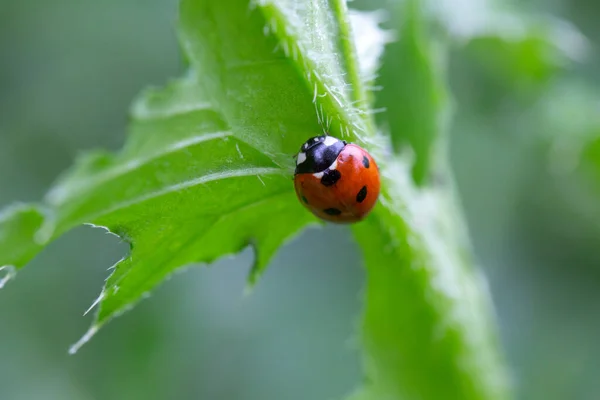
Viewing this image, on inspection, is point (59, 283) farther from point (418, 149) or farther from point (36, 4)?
point (418, 149)

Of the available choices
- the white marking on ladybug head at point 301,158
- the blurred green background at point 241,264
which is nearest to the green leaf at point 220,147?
the white marking on ladybug head at point 301,158

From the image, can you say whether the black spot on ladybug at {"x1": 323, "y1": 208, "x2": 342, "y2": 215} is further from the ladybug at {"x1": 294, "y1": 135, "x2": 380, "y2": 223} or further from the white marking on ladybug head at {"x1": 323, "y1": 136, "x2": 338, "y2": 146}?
the white marking on ladybug head at {"x1": 323, "y1": 136, "x2": 338, "y2": 146}

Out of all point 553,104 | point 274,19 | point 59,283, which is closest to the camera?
point 274,19

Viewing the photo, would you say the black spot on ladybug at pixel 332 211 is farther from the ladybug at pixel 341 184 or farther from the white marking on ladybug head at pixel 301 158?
the white marking on ladybug head at pixel 301 158

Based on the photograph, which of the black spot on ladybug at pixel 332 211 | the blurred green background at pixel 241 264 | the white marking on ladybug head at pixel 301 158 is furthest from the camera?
the blurred green background at pixel 241 264

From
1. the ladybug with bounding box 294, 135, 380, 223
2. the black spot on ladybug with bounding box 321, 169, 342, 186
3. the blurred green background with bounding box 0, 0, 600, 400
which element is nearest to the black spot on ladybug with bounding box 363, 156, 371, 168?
the ladybug with bounding box 294, 135, 380, 223

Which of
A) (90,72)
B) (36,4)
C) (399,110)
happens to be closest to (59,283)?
(90,72)

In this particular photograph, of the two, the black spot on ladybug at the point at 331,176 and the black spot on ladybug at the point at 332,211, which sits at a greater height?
the black spot on ladybug at the point at 331,176
